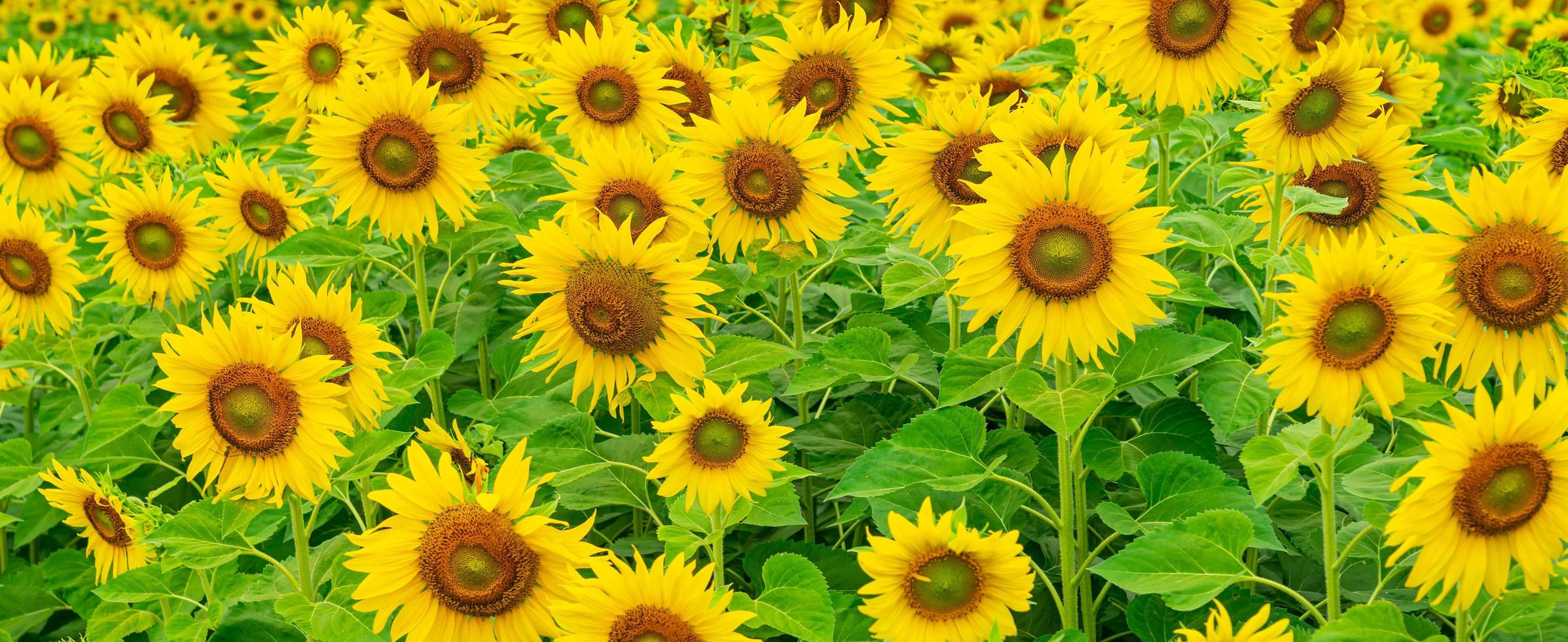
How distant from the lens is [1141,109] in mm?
3732

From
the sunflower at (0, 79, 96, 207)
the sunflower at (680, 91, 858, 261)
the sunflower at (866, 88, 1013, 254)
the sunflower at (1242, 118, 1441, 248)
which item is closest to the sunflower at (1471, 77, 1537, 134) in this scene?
the sunflower at (1242, 118, 1441, 248)

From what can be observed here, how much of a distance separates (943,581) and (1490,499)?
0.88 meters

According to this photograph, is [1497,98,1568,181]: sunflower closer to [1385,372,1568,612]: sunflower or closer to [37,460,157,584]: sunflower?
[1385,372,1568,612]: sunflower

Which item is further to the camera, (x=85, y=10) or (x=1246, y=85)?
(x=85, y=10)

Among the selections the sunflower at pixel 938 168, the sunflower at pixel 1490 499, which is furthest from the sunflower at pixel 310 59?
the sunflower at pixel 1490 499

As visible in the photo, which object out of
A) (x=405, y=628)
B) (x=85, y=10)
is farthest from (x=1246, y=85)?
(x=85, y=10)

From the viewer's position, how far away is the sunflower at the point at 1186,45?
3146 millimetres

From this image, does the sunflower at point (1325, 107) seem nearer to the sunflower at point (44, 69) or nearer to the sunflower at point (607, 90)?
the sunflower at point (607, 90)

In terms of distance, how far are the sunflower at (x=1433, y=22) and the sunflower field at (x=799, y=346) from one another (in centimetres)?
328

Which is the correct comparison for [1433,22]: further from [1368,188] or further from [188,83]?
[188,83]

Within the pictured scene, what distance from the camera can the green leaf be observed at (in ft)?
7.66

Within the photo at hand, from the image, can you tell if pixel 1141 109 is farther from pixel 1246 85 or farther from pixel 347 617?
pixel 347 617

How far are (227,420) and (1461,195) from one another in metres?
2.36

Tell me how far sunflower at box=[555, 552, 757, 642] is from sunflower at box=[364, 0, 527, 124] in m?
1.97
